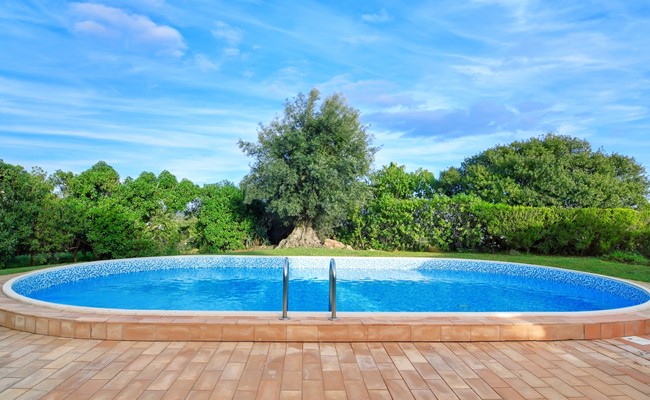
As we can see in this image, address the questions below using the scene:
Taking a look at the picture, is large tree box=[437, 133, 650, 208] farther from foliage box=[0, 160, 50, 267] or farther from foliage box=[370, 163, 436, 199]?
foliage box=[0, 160, 50, 267]

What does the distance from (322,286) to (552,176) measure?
47.8ft

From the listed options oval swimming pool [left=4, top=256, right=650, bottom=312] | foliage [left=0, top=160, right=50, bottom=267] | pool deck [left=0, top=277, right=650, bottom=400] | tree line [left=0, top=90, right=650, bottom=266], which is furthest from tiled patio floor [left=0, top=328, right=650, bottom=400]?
tree line [left=0, top=90, right=650, bottom=266]

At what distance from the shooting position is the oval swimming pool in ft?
24.2

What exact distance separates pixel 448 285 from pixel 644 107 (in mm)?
8724

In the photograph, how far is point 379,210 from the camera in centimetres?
1577

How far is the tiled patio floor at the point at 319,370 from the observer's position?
300 centimetres

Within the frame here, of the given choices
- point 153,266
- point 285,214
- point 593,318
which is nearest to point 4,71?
point 153,266

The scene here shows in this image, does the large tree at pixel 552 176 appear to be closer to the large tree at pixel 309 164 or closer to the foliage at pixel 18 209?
the large tree at pixel 309 164

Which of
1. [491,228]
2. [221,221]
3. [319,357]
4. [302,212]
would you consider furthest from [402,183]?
[319,357]

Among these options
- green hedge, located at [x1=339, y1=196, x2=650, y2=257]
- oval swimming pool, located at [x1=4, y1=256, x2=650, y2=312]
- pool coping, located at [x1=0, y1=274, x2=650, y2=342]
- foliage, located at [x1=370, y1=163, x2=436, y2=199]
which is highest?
foliage, located at [x1=370, y1=163, x2=436, y2=199]

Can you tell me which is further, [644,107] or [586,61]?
[644,107]

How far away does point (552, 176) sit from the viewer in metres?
18.6

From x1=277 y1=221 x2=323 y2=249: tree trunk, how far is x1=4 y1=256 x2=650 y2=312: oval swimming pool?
3.58 m

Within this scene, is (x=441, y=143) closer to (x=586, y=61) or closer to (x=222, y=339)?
(x=586, y=61)
